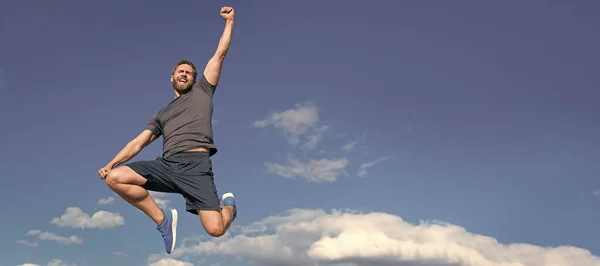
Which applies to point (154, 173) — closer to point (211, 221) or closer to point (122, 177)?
point (122, 177)

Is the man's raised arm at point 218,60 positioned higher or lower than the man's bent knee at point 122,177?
higher

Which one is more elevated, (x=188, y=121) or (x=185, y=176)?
(x=188, y=121)

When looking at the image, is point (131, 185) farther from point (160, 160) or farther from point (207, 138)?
point (207, 138)

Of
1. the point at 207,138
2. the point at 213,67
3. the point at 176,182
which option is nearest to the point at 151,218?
the point at 176,182

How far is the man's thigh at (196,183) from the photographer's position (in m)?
8.80

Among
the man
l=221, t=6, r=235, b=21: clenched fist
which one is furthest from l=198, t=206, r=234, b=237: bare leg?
l=221, t=6, r=235, b=21: clenched fist

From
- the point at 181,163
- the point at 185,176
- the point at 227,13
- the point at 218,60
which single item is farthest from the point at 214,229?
the point at 227,13

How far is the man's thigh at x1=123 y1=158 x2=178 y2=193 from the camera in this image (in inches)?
342

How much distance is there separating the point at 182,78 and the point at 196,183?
1.60 m

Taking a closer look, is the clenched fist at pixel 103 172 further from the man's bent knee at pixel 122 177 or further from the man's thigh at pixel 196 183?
the man's thigh at pixel 196 183

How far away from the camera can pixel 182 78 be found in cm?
927

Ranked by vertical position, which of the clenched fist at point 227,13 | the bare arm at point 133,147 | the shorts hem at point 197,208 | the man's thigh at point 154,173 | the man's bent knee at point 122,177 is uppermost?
the clenched fist at point 227,13

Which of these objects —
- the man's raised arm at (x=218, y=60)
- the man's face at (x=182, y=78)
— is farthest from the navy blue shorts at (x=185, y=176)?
the man's raised arm at (x=218, y=60)

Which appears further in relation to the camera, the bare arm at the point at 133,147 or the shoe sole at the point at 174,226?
the shoe sole at the point at 174,226
